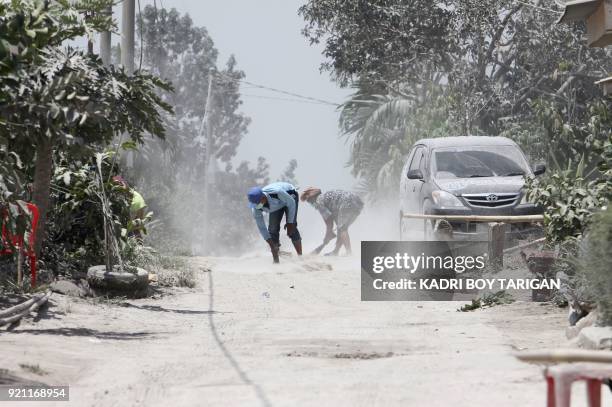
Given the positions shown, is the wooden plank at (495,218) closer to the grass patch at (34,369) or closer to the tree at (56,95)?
the tree at (56,95)

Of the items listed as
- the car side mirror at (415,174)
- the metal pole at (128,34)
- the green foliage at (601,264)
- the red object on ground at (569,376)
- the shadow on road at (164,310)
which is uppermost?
the metal pole at (128,34)

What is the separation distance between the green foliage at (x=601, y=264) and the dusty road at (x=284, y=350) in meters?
0.68

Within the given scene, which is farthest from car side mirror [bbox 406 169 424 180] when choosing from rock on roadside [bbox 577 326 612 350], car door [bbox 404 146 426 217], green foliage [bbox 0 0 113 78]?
rock on roadside [bbox 577 326 612 350]

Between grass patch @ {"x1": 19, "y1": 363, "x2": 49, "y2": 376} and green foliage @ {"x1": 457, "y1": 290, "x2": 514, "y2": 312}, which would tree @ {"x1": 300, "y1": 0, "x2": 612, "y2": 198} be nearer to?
green foliage @ {"x1": 457, "y1": 290, "x2": 514, "y2": 312}

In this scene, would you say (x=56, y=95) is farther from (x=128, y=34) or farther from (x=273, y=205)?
(x=128, y=34)

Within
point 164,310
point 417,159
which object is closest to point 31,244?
point 164,310

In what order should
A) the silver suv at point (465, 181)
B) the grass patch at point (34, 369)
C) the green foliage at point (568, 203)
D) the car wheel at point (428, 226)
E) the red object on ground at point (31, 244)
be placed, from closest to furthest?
the grass patch at point (34, 369)
the green foliage at point (568, 203)
the red object on ground at point (31, 244)
the car wheel at point (428, 226)
the silver suv at point (465, 181)

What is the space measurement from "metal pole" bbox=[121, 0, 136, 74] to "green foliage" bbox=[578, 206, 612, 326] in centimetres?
1422

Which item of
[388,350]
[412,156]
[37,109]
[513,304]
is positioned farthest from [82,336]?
[412,156]

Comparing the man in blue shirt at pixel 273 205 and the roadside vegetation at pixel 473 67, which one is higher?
the roadside vegetation at pixel 473 67

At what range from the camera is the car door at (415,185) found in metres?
18.3

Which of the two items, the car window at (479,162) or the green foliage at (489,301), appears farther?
the car window at (479,162)

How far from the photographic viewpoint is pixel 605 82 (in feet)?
43.0

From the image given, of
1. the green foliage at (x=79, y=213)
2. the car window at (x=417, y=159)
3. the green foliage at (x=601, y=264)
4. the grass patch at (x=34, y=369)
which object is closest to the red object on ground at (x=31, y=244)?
the green foliage at (x=79, y=213)
